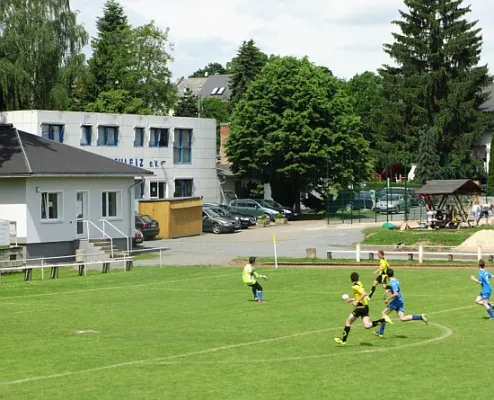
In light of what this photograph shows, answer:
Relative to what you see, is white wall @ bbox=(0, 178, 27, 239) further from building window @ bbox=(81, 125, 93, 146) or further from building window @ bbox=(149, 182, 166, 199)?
building window @ bbox=(149, 182, 166, 199)

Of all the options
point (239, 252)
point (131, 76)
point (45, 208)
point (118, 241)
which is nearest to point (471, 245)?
point (239, 252)

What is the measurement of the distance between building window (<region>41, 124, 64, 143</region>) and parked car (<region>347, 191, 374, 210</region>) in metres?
23.7

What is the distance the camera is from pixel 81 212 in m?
54.7

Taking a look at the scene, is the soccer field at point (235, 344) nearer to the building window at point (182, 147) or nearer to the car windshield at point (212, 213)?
the car windshield at point (212, 213)

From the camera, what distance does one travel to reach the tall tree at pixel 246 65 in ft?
417

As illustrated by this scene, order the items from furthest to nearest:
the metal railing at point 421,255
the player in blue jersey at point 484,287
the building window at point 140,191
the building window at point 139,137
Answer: the building window at point 139,137 → the building window at point 140,191 → the metal railing at point 421,255 → the player in blue jersey at point 484,287

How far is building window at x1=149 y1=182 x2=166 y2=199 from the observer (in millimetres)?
76062

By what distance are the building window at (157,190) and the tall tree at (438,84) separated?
110 ft

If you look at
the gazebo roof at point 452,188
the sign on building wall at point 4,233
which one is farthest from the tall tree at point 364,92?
the sign on building wall at point 4,233

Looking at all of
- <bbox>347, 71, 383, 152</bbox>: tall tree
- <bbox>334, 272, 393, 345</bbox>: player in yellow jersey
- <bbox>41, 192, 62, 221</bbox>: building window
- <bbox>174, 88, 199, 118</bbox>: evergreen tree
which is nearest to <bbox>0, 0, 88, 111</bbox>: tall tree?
<bbox>41, 192, 62, 221</bbox>: building window

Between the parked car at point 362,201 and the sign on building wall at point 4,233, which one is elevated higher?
the parked car at point 362,201

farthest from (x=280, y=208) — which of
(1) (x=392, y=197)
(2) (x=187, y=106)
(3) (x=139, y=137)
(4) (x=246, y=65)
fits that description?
(2) (x=187, y=106)

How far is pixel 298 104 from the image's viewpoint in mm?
84000

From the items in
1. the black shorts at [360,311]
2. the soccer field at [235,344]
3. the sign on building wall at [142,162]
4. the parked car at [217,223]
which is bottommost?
the soccer field at [235,344]
